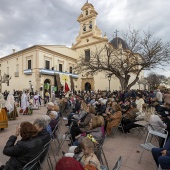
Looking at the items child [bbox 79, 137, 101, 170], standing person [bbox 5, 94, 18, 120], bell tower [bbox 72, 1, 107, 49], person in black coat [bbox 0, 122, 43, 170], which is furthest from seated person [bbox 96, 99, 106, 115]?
bell tower [bbox 72, 1, 107, 49]

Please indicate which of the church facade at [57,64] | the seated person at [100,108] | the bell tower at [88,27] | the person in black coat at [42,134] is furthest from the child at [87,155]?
the bell tower at [88,27]

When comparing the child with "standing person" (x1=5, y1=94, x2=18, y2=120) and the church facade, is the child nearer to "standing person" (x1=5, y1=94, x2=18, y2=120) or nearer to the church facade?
"standing person" (x1=5, y1=94, x2=18, y2=120)

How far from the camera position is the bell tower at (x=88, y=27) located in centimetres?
3089

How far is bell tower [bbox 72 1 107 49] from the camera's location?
3089cm

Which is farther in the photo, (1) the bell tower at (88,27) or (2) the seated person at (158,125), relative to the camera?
(1) the bell tower at (88,27)

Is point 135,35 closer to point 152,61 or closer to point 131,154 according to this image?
point 152,61

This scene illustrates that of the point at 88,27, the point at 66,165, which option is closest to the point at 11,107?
the point at 66,165

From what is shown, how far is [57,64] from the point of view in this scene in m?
29.3

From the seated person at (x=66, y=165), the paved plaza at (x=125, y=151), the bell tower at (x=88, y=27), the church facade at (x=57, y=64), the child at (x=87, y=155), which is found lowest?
the paved plaza at (x=125, y=151)

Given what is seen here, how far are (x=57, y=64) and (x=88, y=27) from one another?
11.5 m

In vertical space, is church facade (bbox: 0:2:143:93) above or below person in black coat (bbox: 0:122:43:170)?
above

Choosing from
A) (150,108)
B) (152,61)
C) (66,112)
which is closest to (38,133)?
(66,112)

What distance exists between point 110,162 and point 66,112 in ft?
15.9

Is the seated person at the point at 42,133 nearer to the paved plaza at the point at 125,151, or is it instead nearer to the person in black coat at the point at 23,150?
the person in black coat at the point at 23,150
